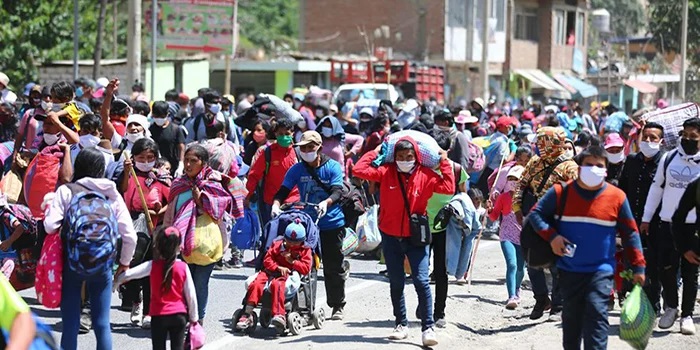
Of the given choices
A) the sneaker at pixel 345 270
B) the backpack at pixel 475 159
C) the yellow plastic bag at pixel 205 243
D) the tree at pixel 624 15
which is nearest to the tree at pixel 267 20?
the tree at pixel 624 15

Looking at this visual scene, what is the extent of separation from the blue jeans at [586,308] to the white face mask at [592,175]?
602 millimetres

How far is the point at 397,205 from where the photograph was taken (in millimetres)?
9828

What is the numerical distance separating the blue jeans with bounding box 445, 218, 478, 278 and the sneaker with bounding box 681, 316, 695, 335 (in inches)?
99.6

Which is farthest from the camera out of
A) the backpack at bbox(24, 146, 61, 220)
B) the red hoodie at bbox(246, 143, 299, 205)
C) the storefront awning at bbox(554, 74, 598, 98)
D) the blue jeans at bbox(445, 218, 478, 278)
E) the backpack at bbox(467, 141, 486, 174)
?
the storefront awning at bbox(554, 74, 598, 98)

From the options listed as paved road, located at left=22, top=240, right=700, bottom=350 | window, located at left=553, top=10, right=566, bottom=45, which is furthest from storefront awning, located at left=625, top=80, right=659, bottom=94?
paved road, located at left=22, top=240, right=700, bottom=350

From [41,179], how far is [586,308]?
16.0ft

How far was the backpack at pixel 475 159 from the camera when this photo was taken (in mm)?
16625

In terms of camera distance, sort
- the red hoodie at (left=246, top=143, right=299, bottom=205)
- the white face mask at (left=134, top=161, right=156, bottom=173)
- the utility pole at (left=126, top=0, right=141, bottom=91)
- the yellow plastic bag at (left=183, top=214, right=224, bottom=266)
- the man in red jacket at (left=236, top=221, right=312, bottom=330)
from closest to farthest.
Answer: the yellow plastic bag at (left=183, top=214, right=224, bottom=266), the man in red jacket at (left=236, top=221, right=312, bottom=330), the white face mask at (left=134, top=161, right=156, bottom=173), the red hoodie at (left=246, top=143, right=299, bottom=205), the utility pole at (left=126, top=0, right=141, bottom=91)

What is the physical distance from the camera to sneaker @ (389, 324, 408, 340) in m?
9.91

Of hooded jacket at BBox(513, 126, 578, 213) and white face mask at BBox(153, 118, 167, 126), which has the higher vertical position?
white face mask at BBox(153, 118, 167, 126)

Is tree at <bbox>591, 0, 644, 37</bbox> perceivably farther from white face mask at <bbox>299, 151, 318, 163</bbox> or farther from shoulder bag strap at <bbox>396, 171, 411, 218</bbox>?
shoulder bag strap at <bbox>396, 171, 411, 218</bbox>

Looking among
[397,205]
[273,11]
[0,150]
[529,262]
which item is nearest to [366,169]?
[397,205]

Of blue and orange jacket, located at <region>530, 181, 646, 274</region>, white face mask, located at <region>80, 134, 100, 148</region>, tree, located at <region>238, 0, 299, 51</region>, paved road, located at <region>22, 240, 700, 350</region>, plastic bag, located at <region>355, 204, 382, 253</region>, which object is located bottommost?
paved road, located at <region>22, 240, 700, 350</region>

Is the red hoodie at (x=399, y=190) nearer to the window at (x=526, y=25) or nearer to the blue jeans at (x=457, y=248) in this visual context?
the blue jeans at (x=457, y=248)
